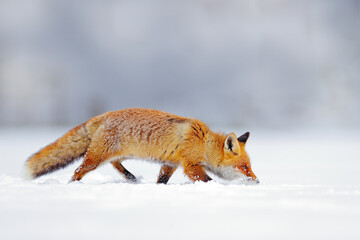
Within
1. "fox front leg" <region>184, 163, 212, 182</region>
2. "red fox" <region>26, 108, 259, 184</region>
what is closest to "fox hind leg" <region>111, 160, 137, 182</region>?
"red fox" <region>26, 108, 259, 184</region>

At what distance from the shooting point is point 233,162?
18.4ft

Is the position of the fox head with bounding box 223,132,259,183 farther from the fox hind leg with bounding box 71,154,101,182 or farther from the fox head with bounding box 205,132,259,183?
the fox hind leg with bounding box 71,154,101,182

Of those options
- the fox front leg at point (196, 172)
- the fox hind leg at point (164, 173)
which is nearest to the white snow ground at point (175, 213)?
the fox front leg at point (196, 172)

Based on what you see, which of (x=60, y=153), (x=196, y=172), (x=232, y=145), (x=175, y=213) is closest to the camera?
(x=175, y=213)

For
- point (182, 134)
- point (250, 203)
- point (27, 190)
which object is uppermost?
point (182, 134)

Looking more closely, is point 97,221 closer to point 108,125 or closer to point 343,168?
point 108,125

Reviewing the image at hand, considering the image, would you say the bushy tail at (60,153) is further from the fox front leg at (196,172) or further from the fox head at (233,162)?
the fox head at (233,162)

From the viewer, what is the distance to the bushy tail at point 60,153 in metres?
5.73

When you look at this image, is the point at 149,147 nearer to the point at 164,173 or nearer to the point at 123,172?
the point at 164,173

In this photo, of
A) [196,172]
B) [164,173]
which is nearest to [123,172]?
[164,173]

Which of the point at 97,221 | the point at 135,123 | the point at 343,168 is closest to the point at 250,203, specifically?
the point at 97,221

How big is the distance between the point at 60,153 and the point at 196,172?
2207 millimetres

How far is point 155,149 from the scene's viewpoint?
5648 millimetres

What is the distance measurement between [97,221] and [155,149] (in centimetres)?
285
